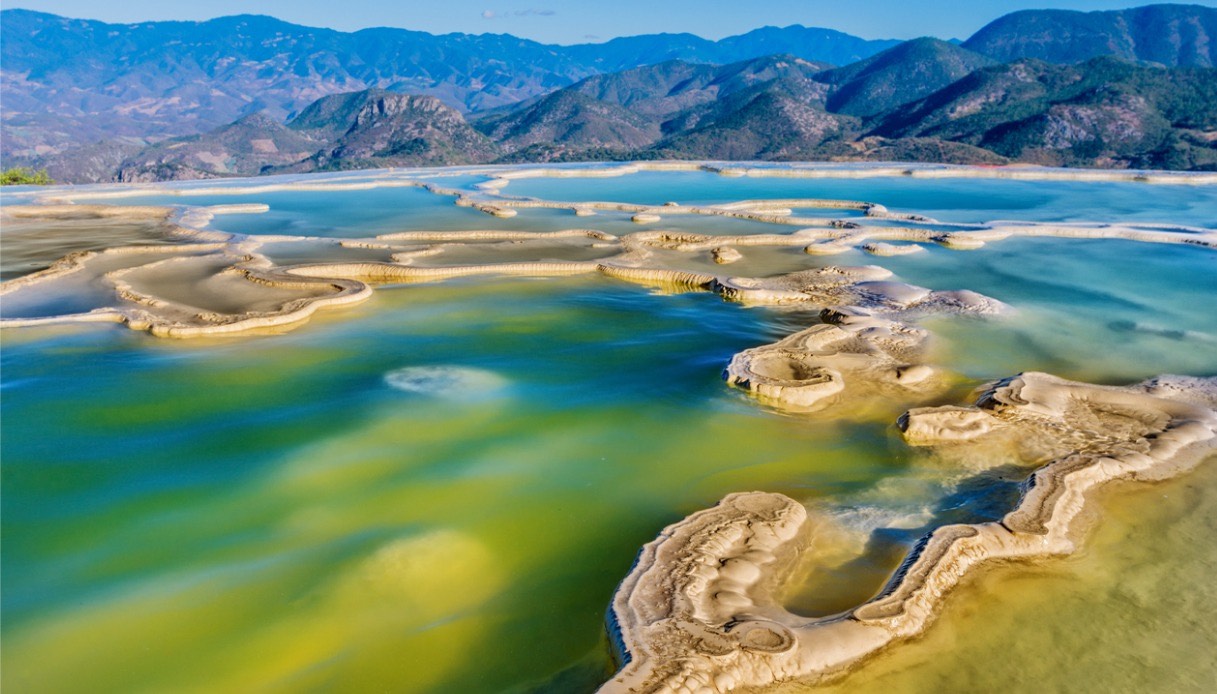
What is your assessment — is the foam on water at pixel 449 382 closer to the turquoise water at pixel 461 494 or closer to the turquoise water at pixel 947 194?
the turquoise water at pixel 461 494

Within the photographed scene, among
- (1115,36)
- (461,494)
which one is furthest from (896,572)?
(1115,36)

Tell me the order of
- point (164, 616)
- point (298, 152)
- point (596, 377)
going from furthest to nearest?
point (298, 152)
point (596, 377)
point (164, 616)

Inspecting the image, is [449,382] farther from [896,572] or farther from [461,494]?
[896,572]

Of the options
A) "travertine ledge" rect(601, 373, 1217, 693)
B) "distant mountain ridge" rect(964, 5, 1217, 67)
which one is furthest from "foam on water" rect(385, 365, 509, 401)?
"distant mountain ridge" rect(964, 5, 1217, 67)

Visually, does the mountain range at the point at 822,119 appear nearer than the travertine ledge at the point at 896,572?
No

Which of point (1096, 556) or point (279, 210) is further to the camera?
point (279, 210)

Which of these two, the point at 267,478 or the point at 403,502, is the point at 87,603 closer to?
the point at 267,478

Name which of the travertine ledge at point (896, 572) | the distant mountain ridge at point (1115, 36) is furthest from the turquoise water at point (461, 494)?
the distant mountain ridge at point (1115, 36)

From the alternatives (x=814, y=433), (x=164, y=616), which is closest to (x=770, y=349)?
(x=814, y=433)
